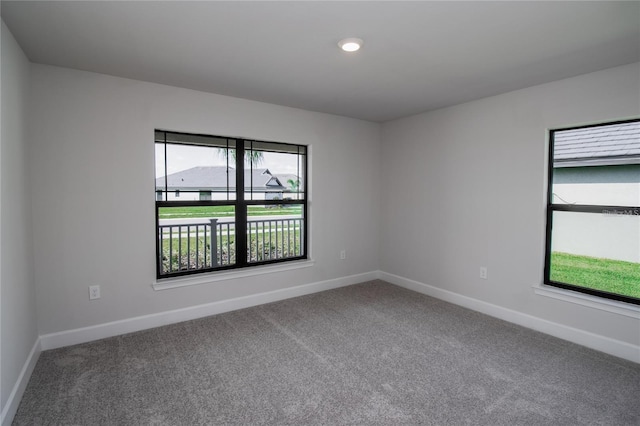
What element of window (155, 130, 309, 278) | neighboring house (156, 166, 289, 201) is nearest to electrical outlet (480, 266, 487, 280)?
window (155, 130, 309, 278)

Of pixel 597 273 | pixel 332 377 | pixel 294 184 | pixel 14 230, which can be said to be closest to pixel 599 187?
pixel 597 273

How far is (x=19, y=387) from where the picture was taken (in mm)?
2053

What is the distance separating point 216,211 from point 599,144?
146 inches

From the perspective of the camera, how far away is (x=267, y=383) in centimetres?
228

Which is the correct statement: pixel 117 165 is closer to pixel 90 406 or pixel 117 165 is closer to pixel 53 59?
pixel 53 59

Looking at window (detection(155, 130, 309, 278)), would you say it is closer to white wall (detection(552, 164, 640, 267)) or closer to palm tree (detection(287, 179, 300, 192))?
palm tree (detection(287, 179, 300, 192))

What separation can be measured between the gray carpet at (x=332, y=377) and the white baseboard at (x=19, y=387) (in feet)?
0.17

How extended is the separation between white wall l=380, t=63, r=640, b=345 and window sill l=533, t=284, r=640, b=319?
0.16 ft

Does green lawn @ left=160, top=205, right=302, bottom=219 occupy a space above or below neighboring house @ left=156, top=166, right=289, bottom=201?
below

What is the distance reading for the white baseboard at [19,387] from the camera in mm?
1812

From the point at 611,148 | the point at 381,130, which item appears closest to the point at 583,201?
the point at 611,148

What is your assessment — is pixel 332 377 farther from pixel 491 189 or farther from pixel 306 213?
pixel 491 189

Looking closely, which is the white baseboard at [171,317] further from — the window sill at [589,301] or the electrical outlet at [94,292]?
the window sill at [589,301]

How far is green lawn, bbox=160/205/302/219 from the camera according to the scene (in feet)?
11.2
